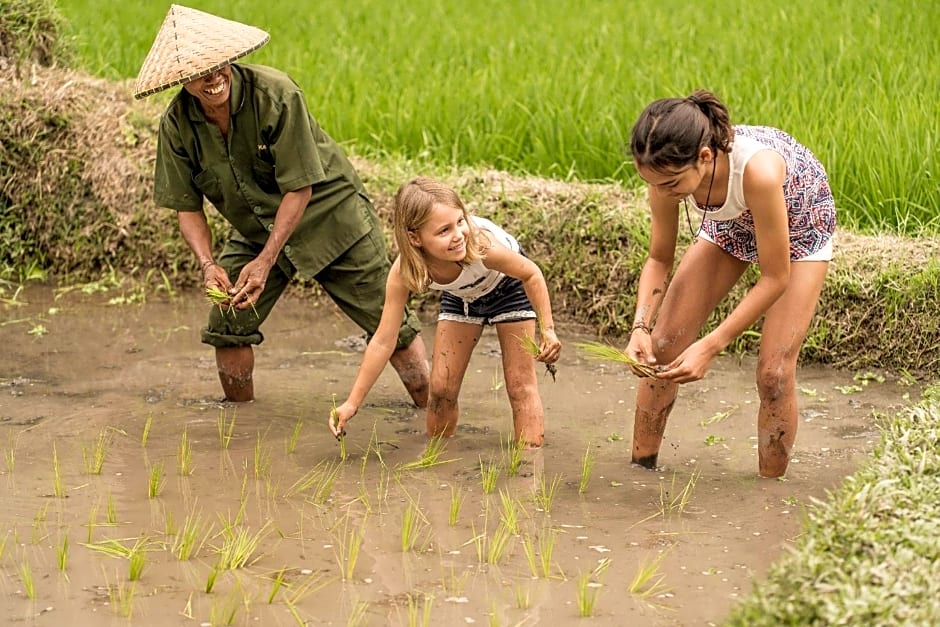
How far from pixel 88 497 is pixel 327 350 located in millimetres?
1786

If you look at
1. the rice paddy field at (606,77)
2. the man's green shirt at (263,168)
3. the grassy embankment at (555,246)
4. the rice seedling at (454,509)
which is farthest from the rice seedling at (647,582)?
the rice paddy field at (606,77)

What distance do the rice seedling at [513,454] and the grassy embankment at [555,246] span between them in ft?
3.68

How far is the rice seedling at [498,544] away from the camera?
3.43m

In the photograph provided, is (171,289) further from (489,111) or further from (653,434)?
(653,434)

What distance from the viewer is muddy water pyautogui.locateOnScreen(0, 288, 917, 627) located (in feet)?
10.5

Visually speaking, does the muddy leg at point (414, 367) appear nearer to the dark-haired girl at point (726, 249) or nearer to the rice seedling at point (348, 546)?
the dark-haired girl at point (726, 249)

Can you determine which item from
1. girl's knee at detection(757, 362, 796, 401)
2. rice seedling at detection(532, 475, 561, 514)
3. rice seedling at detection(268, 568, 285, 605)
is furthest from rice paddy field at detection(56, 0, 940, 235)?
rice seedling at detection(268, 568, 285, 605)

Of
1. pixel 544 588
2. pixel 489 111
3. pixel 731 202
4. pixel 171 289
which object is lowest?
pixel 171 289

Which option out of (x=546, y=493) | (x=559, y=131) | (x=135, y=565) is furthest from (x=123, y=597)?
(x=559, y=131)

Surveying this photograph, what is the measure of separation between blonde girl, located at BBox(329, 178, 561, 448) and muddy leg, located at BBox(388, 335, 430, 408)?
327mm

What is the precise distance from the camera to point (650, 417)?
161 inches

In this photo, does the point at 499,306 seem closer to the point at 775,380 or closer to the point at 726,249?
the point at 726,249

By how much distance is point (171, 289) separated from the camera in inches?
249

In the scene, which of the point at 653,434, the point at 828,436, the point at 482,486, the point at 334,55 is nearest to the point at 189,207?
the point at 482,486
